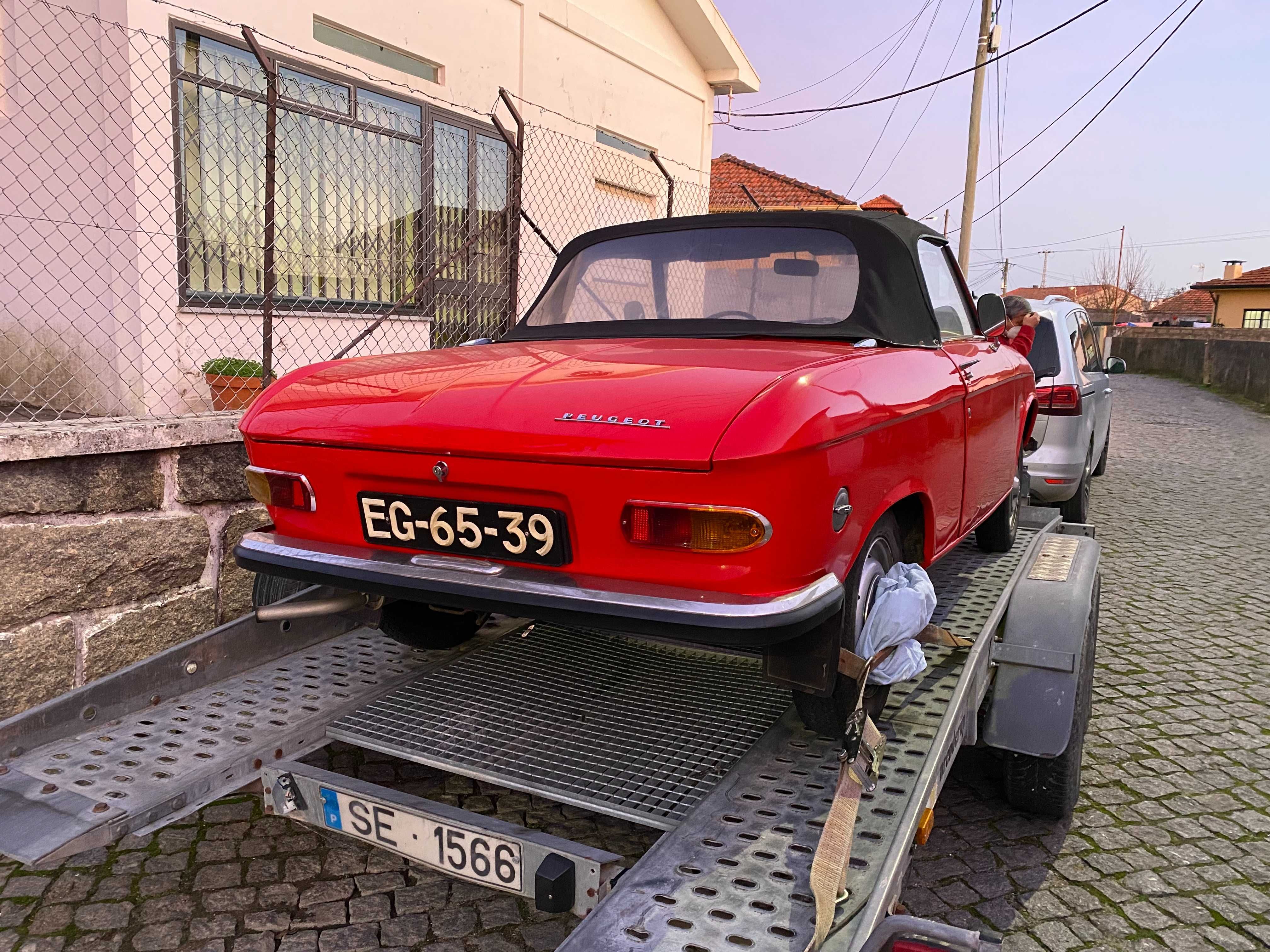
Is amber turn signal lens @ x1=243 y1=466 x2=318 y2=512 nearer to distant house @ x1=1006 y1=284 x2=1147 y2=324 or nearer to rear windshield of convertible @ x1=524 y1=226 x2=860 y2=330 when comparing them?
rear windshield of convertible @ x1=524 y1=226 x2=860 y2=330

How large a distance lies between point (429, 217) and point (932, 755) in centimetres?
789

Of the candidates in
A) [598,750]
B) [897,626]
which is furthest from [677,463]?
[598,750]

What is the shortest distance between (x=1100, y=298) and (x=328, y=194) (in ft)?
295

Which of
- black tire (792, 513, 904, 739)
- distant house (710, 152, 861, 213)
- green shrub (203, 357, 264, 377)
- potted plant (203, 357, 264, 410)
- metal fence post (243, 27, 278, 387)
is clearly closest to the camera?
black tire (792, 513, 904, 739)

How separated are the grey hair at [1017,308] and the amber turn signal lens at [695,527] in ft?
12.1

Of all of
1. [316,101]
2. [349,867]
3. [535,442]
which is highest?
[316,101]

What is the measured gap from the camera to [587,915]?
5.78 ft

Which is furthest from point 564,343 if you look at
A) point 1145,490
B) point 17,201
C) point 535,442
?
point 1145,490

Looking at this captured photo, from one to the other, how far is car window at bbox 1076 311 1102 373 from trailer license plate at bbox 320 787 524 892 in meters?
6.68

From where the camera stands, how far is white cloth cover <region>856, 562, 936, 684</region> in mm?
2357

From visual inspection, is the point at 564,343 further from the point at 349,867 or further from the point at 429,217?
the point at 429,217

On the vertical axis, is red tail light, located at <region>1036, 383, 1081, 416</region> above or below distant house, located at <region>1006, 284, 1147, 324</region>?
below

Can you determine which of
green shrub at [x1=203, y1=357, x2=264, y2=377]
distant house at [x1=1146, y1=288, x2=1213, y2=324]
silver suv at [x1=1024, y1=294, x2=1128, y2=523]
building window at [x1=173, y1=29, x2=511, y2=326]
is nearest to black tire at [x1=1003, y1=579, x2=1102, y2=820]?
silver suv at [x1=1024, y1=294, x2=1128, y2=523]

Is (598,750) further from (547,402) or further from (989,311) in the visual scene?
(989,311)
